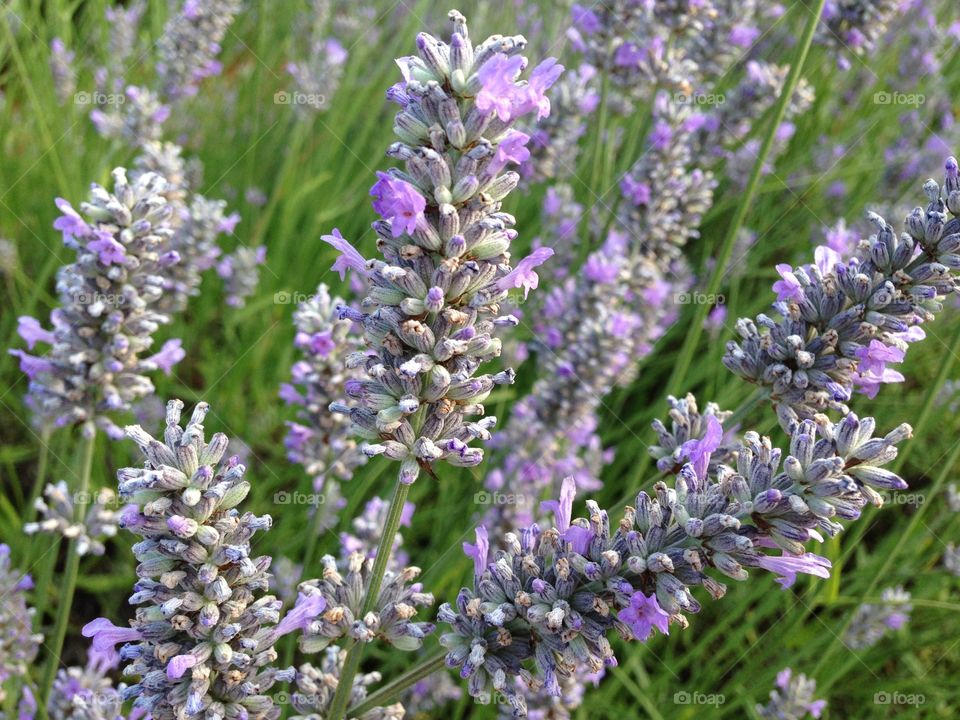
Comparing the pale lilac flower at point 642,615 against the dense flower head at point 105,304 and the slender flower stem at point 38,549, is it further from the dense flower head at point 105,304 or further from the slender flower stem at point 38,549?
the slender flower stem at point 38,549

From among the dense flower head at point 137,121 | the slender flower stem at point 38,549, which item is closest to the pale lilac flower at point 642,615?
the slender flower stem at point 38,549

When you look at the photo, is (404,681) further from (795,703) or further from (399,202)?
(795,703)

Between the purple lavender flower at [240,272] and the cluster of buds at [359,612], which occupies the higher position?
the purple lavender flower at [240,272]

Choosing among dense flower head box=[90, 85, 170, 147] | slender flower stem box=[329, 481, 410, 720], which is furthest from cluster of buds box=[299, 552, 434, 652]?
dense flower head box=[90, 85, 170, 147]

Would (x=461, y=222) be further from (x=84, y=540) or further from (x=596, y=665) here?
(x=84, y=540)

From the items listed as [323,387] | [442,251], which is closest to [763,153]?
[442,251]
